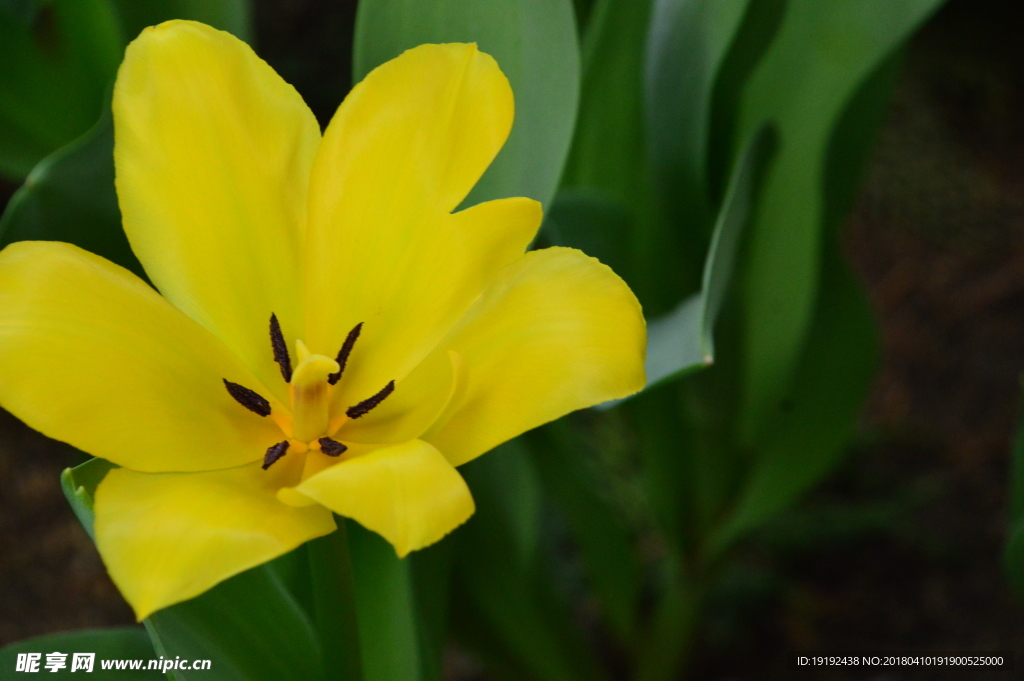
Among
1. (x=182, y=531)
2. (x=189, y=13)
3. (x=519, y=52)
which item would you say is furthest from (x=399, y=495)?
(x=189, y=13)

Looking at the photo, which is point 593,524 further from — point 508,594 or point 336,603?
point 336,603

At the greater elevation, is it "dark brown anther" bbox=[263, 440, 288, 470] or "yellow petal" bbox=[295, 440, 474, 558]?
"dark brown anther" bbox=[263, 440, 288, 470]

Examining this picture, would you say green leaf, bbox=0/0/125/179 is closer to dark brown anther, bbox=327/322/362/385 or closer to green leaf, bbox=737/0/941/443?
dark brown anther, bbox=327/322/362/385

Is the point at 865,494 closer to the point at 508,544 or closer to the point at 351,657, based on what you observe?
the point at 508,544

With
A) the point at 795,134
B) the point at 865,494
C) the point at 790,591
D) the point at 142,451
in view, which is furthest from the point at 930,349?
the point at 142,451

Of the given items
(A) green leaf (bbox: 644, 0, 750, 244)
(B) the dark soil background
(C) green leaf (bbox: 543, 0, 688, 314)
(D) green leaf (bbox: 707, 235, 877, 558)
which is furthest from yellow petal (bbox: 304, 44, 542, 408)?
(B) the dark soil background
